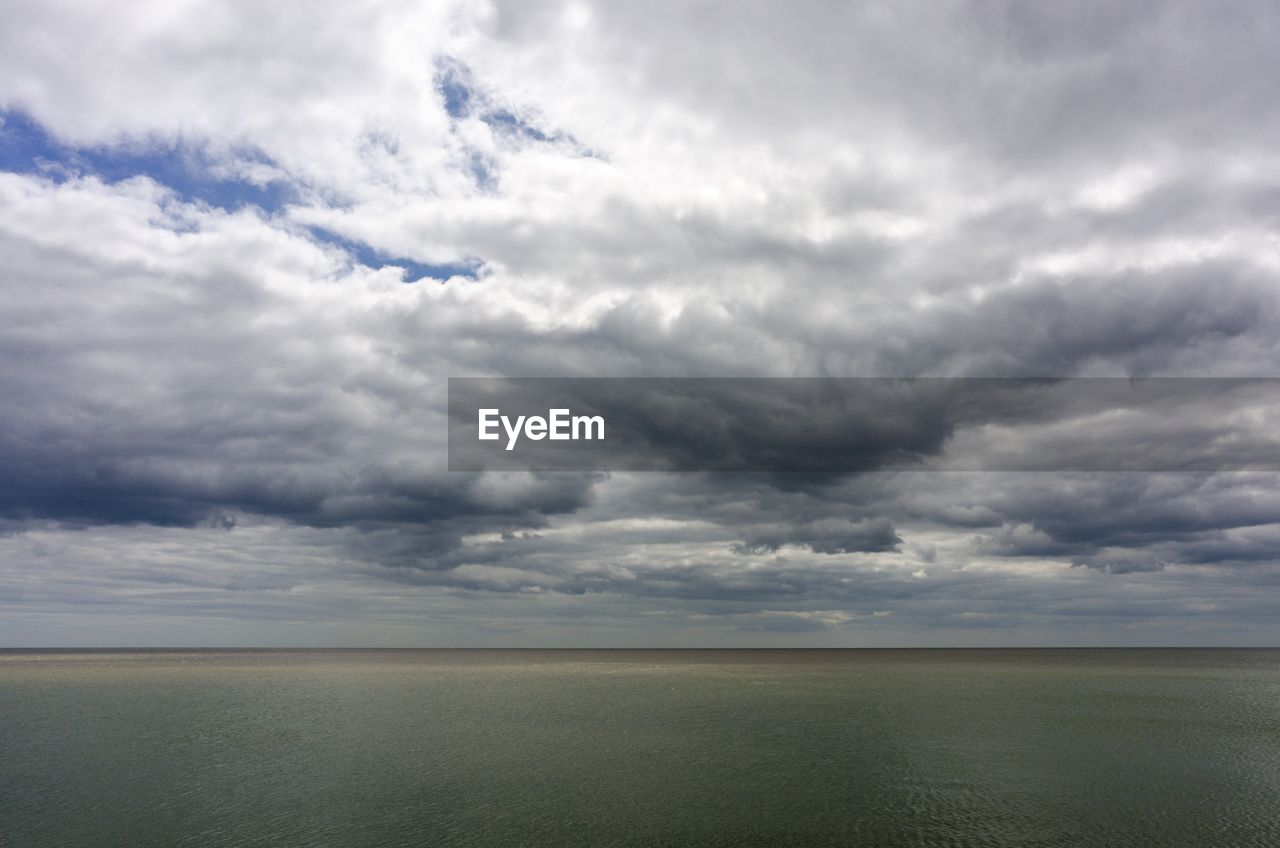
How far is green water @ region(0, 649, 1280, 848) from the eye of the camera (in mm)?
45806

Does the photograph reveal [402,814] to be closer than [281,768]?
Yes

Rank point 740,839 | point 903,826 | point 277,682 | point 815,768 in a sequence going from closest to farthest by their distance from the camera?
point 740,839
point 903,826
point 815,768
point 277,682

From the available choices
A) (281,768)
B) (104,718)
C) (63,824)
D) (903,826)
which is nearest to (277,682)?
(104,718)

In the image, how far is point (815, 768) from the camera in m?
63.8

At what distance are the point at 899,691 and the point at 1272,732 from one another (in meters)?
61.0

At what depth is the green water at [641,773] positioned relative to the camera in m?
45.8

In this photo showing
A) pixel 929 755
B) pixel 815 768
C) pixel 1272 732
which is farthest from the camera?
pixel 1272 732

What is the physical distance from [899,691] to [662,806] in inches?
4235

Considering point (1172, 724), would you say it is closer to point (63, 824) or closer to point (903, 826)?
point (903, 826)

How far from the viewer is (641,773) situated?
6200cm

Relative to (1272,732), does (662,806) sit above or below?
above

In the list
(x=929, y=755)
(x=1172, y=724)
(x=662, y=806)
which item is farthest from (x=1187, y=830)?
(x=1172, y=724)

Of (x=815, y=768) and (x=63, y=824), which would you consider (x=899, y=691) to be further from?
(x=63, y=824)

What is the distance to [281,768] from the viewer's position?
217 ft
